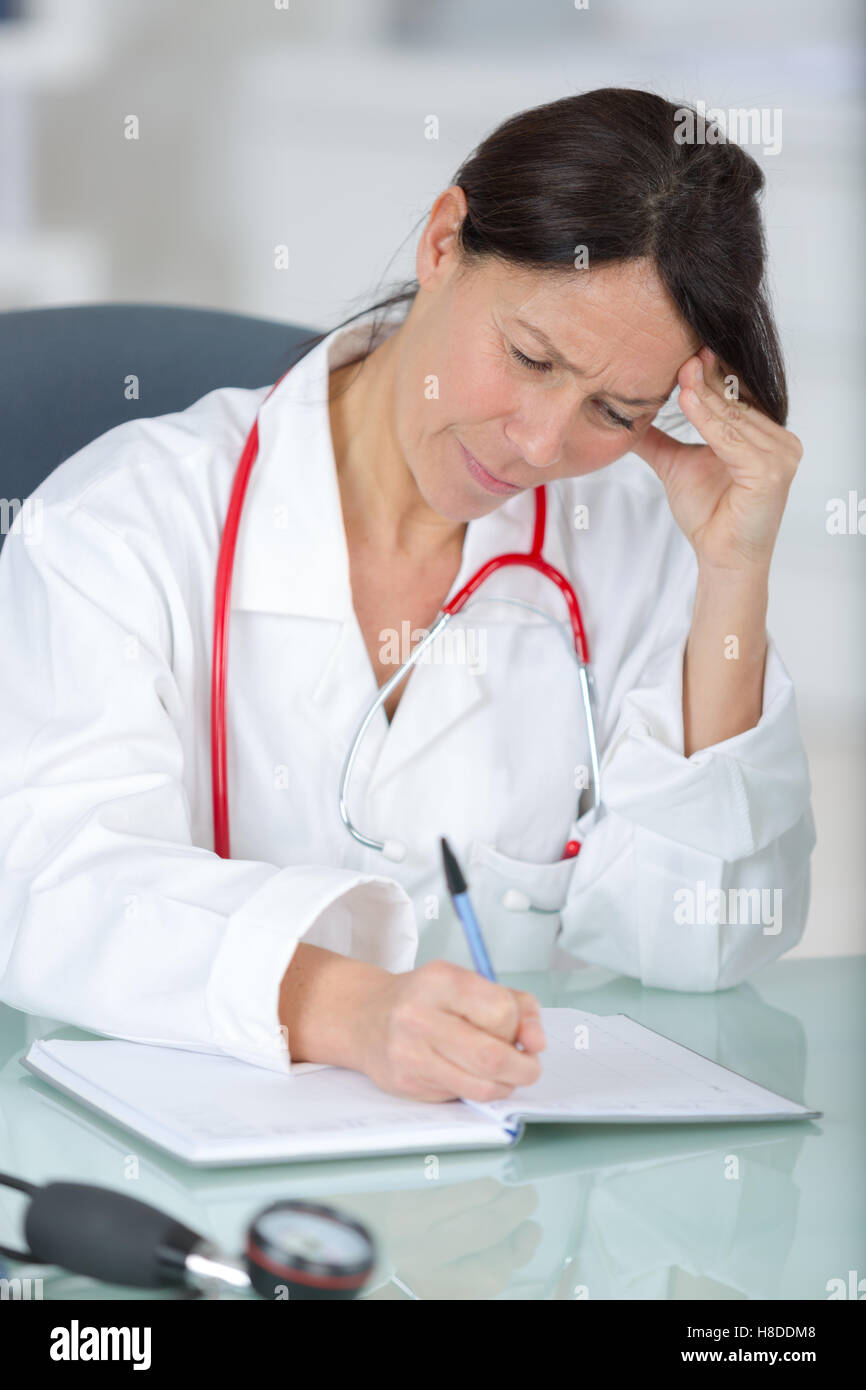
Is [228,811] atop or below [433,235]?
below

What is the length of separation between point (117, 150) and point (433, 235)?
228 cm

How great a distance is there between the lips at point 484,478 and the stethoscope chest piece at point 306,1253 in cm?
76

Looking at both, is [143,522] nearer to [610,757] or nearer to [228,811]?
[228,811]

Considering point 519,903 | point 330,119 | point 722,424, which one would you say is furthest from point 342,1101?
point 330,119

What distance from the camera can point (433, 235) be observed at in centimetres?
134

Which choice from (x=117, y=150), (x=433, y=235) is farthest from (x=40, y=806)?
(x=117, y=150)

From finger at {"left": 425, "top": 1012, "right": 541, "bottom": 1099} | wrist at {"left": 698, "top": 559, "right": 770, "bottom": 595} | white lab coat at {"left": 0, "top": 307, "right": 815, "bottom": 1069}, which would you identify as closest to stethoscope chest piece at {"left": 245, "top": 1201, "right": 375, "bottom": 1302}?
finger at {"left": 425, "top": 1012, "right": 541, "bottom": 1099}

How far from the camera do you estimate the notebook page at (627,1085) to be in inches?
35.8

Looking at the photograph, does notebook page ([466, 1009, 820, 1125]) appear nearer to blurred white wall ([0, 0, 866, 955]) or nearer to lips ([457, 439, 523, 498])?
lips ([457, 439, 523, 498])

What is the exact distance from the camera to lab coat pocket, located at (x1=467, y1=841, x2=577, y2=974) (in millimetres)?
1396

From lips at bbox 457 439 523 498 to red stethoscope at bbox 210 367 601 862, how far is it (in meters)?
0.13

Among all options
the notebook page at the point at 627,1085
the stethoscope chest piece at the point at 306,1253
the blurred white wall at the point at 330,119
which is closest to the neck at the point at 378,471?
Result: the notebook page at the point at 627,1085

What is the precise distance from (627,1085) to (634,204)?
67cm
